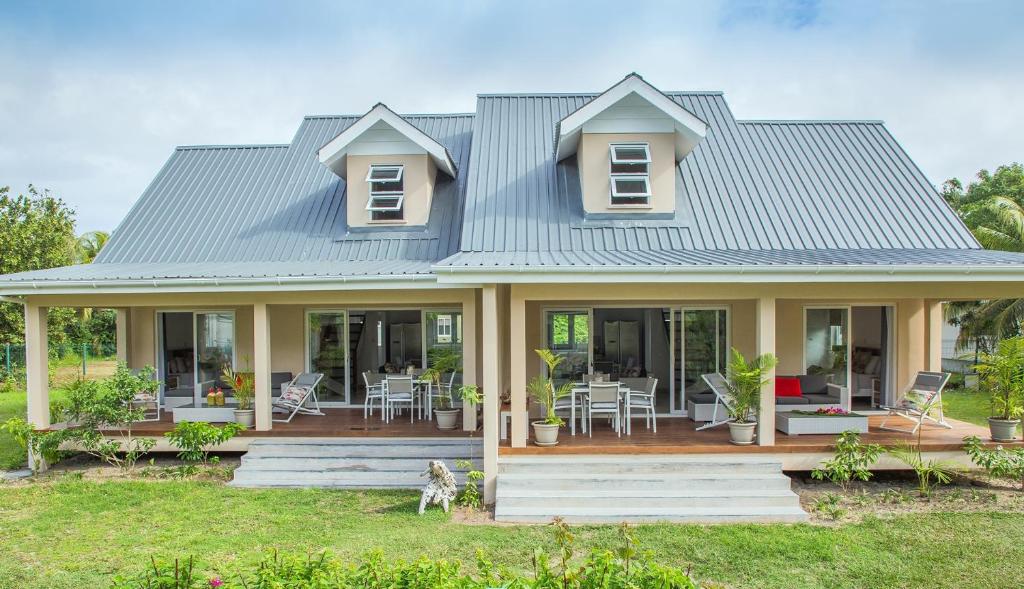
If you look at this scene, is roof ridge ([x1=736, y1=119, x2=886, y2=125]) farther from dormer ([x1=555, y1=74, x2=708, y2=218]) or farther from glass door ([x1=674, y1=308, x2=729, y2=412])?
glass door ([x1=674, y1=308, x2=729, y2=412])

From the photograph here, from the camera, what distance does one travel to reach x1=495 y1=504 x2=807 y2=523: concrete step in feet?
25.3

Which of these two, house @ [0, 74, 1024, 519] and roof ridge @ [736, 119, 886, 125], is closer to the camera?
house @ [0, 74, 1024, 519]

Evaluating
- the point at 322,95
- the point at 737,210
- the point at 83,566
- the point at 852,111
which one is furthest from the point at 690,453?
the point at 852,111

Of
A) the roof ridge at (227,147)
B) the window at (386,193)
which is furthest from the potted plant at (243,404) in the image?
the roof ridge at (227,147)

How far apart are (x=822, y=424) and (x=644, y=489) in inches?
130

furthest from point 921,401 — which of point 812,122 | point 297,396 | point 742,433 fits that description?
point 297,396

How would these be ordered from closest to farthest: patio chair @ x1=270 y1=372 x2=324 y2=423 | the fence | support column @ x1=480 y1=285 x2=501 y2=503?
support column @ x1=480 y1=285 x2=501 y2=503
patio chair @ x1=270 y1=372 x2=324 y2=423
the fence

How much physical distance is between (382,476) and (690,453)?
4.47 meters

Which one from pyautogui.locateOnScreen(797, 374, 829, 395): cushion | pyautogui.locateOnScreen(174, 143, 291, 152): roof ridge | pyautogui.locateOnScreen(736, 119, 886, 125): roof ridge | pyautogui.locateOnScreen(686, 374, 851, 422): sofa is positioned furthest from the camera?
pyautogui.locateOnScreen(174, 143, 291, 152): roof ridge

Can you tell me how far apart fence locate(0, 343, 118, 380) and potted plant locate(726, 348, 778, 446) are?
58.0 ft

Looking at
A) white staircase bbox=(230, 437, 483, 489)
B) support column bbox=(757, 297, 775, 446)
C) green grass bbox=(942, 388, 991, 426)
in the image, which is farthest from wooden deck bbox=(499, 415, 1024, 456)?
green grass bbox=(942, 388, 991, 426)

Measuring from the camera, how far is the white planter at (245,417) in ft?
34.9

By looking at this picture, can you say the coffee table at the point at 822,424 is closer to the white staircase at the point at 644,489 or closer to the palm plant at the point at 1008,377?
the white staircase at the point at 644,489

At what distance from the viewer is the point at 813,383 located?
1206cm
